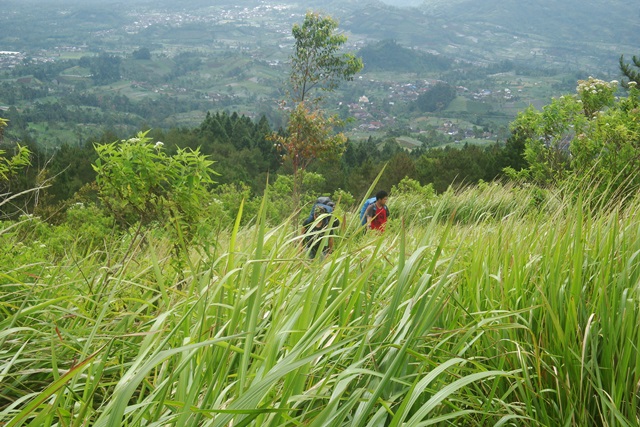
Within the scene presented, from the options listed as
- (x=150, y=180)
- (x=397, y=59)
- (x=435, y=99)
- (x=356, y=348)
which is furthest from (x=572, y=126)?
(x=397, y=59)

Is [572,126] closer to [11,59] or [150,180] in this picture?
[150,180]

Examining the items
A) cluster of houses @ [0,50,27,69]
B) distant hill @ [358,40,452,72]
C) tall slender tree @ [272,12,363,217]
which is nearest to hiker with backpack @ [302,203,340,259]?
tall slender tree @ [272,12,363,217]

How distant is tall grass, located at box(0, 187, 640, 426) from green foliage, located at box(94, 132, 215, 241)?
148cm

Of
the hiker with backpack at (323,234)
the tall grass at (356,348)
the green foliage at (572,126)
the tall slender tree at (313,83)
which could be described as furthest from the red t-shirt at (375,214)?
the tall slender tree at (313,83)

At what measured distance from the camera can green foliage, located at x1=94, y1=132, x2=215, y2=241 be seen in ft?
12.0

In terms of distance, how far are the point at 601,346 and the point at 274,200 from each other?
1208 centimetres

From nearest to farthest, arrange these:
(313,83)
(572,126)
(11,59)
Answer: (572,126) → (313,83) → (11,59)

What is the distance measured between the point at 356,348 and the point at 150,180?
2.52 metres

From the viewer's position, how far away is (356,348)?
1.60m

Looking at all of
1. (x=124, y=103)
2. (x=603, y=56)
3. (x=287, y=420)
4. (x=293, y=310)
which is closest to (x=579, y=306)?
(x=293, y=310)

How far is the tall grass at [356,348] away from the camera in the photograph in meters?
1.26

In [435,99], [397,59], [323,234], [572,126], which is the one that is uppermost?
[323,234]

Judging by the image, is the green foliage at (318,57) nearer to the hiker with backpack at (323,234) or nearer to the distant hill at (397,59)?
the hiker with backpack at (323,234)

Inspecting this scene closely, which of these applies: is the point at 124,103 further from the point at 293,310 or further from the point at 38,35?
the point at 293,310
